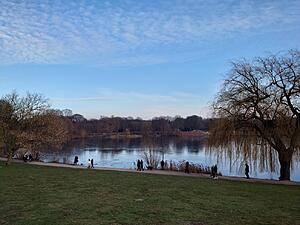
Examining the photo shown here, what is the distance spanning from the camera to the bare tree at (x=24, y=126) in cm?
3161

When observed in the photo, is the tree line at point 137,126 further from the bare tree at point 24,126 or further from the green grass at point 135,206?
the green grass at point 135,206

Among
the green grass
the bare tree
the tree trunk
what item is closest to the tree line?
the bare tree

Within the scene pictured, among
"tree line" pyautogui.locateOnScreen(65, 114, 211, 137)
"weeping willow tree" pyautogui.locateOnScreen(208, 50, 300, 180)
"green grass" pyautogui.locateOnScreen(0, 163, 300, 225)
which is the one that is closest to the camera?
"green grass" pyautogui.locateOnScreen(0, 163, 300, 225)

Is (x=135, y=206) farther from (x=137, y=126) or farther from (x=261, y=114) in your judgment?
(x=137, y=126)

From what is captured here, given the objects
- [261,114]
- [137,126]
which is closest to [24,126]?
[261,114]

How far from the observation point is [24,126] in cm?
3278

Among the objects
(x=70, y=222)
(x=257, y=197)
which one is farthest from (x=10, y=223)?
(x=257, y=197)

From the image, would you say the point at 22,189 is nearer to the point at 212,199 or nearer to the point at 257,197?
the point at 212,199

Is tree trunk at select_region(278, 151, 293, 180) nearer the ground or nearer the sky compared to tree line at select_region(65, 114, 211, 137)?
nearer the ground

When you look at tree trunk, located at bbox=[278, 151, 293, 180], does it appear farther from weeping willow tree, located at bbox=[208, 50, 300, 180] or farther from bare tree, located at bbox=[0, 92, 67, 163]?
bare tree, located at bbox=[0, 92, 67, 163]

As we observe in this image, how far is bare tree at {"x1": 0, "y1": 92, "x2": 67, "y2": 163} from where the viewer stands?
104 feet

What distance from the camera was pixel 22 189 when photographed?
15.2 meters

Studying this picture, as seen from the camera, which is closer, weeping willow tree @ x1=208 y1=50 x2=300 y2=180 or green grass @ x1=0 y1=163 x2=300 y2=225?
green grass @ x1=0 y1=163 x2=300 y2=225

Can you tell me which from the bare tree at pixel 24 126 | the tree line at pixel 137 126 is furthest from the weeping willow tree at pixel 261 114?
the tree line at pixel 137 126
